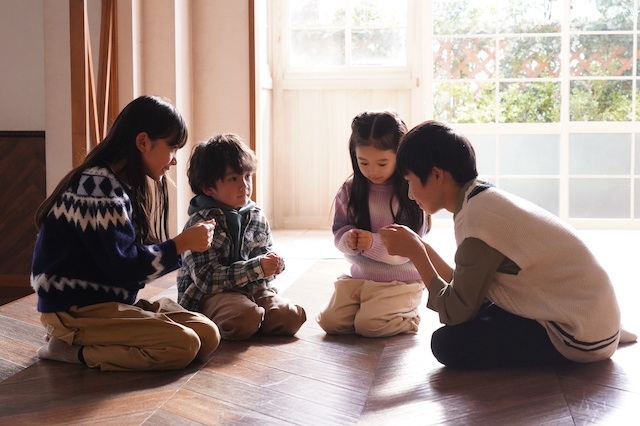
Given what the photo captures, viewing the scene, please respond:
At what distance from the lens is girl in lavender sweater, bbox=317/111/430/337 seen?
2381 millimetres

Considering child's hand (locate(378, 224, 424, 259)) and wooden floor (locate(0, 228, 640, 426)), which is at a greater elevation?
child's hand (locate(378, 224, 424, 259))

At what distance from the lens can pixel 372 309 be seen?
7.86ft

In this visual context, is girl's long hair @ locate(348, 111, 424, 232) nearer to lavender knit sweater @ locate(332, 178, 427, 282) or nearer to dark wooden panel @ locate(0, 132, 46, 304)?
lavender knit sweater @ locate(332, 178, 427, 282)

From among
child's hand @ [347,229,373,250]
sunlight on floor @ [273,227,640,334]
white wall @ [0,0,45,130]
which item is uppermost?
white wall @ [0,0,45,130]

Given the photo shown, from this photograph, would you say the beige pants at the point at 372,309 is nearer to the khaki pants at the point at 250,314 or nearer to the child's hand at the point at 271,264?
the khaki pants at the point at 250,314

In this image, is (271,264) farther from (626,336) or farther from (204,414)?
(626,336)

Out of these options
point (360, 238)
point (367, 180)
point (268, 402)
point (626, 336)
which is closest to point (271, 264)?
point (360, 238)

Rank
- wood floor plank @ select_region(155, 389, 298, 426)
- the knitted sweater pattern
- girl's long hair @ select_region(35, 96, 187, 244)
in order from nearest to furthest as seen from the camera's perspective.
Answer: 1. wood floor plank @ select_region(155, 389, 298, 426)
2. the knitted sweater pattern
3. girl's long hair @ select_region(35, 96, 187, 244)

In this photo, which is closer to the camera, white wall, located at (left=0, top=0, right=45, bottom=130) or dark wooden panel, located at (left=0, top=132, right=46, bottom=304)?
dark wooden panel, located at (left=0, top=132, right=46, bottom=304)

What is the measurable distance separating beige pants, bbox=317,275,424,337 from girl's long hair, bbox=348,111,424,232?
0.18 meters

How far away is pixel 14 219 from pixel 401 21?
278 centimetres

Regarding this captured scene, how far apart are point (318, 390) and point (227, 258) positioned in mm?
673

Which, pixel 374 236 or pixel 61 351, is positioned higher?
pixel 374 236

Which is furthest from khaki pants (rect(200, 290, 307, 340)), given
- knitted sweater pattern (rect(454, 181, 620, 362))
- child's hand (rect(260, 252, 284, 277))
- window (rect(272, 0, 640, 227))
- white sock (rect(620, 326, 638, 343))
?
window (rect(272, 0, 640, 227))
